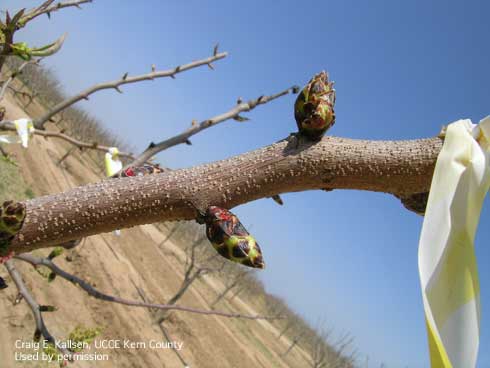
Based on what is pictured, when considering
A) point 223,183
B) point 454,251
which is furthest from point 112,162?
point 454,251

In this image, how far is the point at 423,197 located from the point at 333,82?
33 cm

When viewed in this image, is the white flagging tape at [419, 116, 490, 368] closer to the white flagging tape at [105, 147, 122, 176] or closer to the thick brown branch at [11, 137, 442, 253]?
the thick brown branch at [11, 137, 442, 253]

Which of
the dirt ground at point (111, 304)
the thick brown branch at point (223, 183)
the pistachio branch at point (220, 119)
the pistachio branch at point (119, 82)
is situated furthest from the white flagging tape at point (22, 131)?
the dirt ground at point (111, 304)

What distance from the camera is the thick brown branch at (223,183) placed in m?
0.77

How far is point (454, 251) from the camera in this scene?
69 cm

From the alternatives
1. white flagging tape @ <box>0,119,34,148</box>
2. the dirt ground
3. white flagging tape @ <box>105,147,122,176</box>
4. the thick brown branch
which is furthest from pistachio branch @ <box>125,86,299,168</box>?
the dirt ground

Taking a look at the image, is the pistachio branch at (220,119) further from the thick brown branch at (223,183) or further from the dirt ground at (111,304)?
the dirt ground at (111,304)

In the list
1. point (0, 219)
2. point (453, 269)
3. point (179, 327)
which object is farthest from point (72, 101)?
point (179, 327)

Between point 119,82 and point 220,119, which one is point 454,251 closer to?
point 220,119

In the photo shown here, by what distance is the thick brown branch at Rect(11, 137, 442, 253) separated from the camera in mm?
766

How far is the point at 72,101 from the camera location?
2381mm

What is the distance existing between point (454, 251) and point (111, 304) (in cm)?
876

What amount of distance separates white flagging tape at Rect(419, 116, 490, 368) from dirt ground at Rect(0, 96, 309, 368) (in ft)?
18.0

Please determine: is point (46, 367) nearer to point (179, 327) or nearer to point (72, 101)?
point (72, 101)
